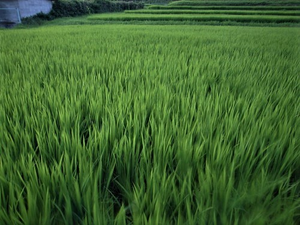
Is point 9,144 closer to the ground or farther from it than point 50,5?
closer to the ground

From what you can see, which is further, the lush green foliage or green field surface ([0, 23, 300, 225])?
the lush green foliage

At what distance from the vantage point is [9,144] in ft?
1.69

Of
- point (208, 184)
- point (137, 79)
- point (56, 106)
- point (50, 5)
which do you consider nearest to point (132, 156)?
point (208, 184)

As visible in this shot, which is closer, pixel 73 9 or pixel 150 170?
pixel 150 170

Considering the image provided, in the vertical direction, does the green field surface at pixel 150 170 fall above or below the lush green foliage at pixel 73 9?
below

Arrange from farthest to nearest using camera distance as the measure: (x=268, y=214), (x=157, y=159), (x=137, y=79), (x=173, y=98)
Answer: (x=137, y=79) → (x=173, y=98) → (x=157, y=159) → (x=268, y=214)

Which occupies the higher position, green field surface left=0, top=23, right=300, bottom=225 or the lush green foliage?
the lush green foliage

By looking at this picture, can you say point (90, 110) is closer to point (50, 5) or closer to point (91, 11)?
point (50, 5)

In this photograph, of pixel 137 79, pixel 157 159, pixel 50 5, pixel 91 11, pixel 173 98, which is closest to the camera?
pixel 157 159

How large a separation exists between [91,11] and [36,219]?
1718cm

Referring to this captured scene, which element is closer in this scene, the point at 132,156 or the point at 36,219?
the point at 36,219

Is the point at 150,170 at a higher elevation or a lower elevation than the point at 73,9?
lower

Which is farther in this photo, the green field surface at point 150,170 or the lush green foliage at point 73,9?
the lush green foliage at point 73,9

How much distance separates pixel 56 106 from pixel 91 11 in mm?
16663
